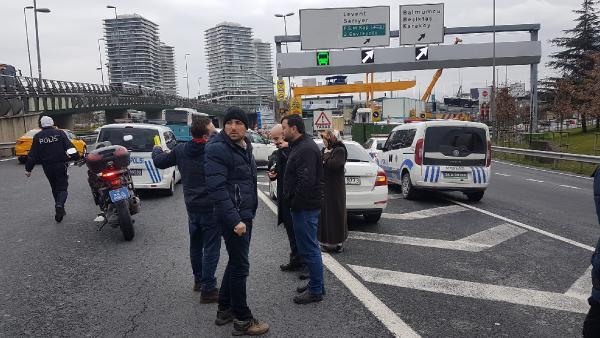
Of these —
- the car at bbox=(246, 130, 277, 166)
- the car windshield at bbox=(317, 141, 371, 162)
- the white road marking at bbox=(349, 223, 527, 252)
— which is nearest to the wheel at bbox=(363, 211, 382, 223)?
the white road marking at bbox=(349, 223, 527, 252)

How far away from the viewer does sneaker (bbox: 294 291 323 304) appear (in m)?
4.57

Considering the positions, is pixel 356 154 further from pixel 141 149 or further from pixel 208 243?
pixel 141 149

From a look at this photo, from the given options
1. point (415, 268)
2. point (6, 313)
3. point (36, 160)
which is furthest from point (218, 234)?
point (36, 160)

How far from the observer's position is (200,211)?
15.4 ft

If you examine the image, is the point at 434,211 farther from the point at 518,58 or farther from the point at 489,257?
the point at 518,58

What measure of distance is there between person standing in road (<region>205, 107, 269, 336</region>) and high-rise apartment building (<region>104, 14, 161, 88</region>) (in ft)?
280

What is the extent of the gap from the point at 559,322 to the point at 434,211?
5.56m

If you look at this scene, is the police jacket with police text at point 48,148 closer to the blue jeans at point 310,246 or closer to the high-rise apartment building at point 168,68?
the blue jeans at point 310,246

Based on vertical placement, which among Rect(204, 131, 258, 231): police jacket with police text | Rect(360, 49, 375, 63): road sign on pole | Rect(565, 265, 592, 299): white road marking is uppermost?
Rect(360, 49, 375, 63): road sign on pole

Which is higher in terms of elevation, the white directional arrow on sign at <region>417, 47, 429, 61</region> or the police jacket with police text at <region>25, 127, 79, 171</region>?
the white directional arrow on sign at <region>417, 47, 429, 61</region>

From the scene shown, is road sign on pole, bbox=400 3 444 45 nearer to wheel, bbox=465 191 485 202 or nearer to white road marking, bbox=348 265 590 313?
wheel, bbox=465 191 485 202

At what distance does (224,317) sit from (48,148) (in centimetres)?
589

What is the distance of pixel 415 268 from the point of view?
570 cm

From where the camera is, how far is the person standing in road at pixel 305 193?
459 cm
